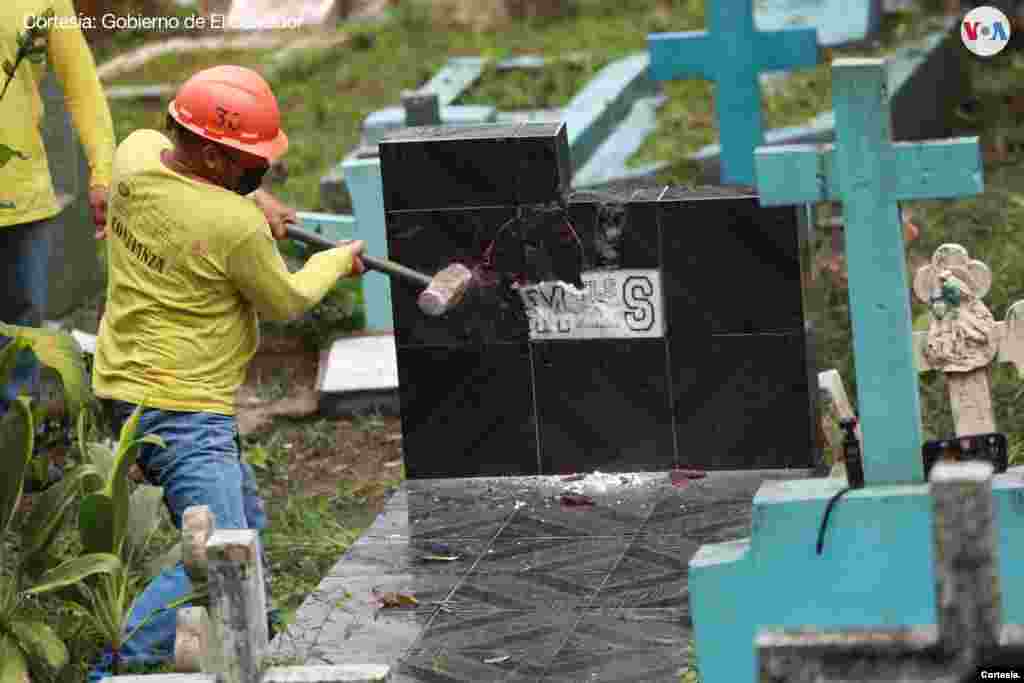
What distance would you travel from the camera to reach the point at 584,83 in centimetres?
1153

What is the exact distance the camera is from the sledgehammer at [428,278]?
17.0ft

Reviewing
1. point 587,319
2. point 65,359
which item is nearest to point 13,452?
point 65,359

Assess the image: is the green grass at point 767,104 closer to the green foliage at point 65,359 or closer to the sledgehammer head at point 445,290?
the sledgehammer head at point 445,290

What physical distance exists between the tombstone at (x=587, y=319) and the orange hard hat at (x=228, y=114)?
110cm

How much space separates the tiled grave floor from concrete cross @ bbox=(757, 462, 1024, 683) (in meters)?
1.25

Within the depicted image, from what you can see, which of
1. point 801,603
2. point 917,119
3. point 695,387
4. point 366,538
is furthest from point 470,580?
point 917,119

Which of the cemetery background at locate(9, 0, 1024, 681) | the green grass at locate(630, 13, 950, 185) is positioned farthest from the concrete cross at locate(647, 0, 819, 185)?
the green grass at locate(630, 13, 950, 185)

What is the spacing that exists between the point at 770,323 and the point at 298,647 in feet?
5.80

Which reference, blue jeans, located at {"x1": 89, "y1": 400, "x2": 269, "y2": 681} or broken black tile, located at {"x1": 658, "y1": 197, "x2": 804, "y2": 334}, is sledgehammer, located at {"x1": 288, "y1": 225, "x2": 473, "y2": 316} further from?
broken black tile, located at {"x1": 658, "y1": 197, "x2": 804, "y2": 334}

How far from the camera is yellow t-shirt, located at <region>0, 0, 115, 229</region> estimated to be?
5.66 meters

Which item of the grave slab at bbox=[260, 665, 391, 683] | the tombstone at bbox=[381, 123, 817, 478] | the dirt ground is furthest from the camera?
the dirt ground

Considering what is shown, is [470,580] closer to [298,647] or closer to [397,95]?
[298,647]

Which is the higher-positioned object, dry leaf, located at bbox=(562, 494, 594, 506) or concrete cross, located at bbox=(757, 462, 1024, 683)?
concrete cross, located at bbox=(757, 462, 1024, 683)

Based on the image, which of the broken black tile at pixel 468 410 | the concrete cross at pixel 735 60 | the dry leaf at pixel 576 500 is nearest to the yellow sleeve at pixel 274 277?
the broken black tile at pixel 468 410
